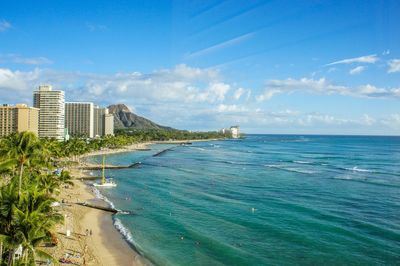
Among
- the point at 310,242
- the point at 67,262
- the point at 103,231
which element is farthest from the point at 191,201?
the point at 67,262

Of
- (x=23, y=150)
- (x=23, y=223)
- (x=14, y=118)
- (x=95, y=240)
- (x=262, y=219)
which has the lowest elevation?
(x=95, y=240)

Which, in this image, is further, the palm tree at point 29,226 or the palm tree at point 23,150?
the palm tree at point 23,150

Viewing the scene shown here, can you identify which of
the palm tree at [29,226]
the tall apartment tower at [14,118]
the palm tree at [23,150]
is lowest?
the palm tree at [29,226]

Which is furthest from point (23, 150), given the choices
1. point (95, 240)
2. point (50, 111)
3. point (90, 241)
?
point (50, 111)

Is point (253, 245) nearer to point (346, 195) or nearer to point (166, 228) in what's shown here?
point (166, 228)

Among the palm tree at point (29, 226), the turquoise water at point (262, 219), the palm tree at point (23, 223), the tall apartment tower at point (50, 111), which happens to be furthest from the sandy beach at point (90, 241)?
the tall apartment tower at point (50, 111)

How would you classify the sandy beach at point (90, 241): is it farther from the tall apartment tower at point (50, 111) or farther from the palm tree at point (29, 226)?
the tall apartment tower at point (50, 111)

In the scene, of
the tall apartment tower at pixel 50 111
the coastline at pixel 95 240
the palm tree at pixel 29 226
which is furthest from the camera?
the tall apartment tower at pixel 50 111

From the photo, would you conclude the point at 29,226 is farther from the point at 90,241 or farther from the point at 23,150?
the point at 90,241
